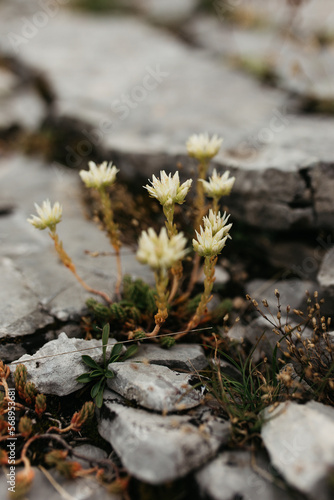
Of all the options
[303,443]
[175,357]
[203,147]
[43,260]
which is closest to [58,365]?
[175,357]

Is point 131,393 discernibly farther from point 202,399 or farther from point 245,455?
point 245,455

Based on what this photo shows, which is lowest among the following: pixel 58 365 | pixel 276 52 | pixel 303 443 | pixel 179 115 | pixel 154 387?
pixel 58 365

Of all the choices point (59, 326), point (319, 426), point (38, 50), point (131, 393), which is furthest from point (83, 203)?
point (38, 50)

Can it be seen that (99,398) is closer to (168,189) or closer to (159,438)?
(159,438)

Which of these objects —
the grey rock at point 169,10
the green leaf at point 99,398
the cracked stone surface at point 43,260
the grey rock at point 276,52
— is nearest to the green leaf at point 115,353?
the green leaf at point 99,398

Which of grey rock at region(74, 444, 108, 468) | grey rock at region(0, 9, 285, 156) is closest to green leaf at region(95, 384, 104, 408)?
grey rock at region(74, 444, 108, 468)
